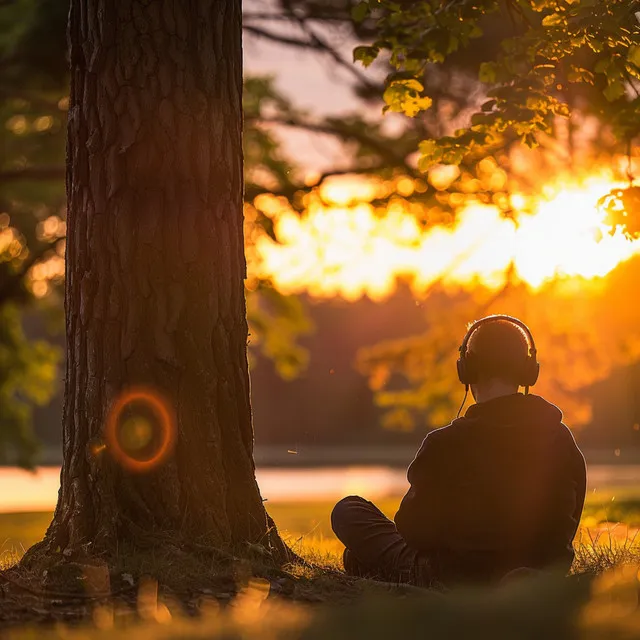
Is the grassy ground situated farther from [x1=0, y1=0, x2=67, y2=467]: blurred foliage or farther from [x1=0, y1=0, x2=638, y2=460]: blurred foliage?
[x1=0, y1=0, x2=67, y2=467]: blurred foliage

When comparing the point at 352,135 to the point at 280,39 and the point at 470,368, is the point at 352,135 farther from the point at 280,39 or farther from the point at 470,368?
the point at 470,368

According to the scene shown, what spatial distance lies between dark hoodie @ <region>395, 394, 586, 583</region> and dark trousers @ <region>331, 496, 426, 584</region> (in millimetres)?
388

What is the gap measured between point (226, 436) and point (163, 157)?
1.41 metres

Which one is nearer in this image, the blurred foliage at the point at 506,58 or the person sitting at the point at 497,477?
the person sitting at the point at 497,477

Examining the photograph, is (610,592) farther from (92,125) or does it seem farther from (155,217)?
(92,125)

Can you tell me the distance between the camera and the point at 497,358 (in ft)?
14.1

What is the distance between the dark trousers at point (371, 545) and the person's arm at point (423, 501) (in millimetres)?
275

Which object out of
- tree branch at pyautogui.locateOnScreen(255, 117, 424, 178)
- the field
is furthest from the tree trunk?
tree branch at pyautogui.locateOnScreen(255, 117, 424, 178)

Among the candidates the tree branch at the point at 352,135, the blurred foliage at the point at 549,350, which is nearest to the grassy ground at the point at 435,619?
the tree branch at the point at 352,135

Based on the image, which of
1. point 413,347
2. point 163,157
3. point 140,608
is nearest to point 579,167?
point 413,347

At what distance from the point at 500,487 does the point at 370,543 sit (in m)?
0.96

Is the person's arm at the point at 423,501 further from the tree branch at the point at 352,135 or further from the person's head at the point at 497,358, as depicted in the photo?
the tree branch at the point at 352,135

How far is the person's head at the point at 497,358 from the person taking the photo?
4.30 m

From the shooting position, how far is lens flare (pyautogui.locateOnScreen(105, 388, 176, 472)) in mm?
4812
